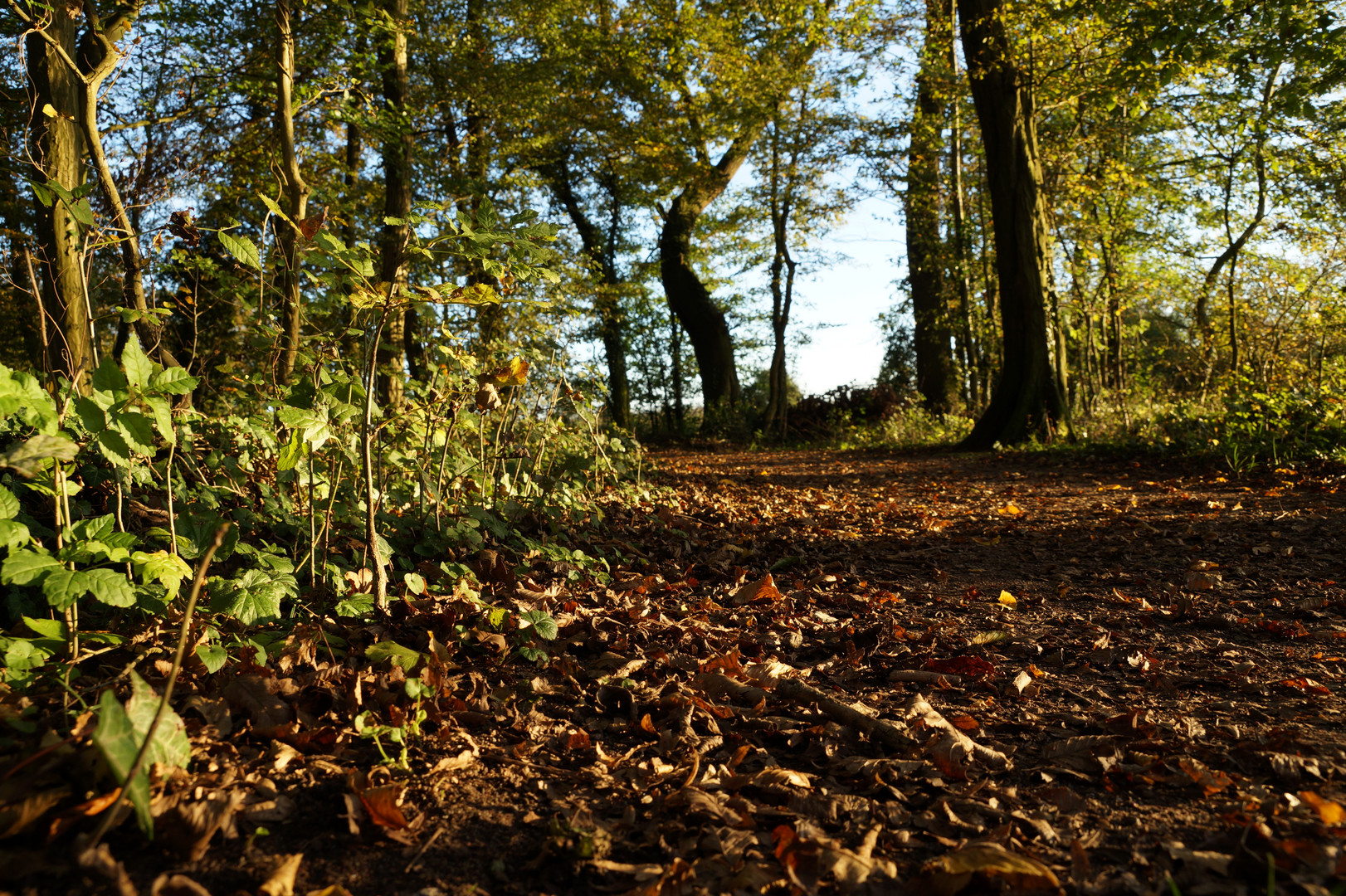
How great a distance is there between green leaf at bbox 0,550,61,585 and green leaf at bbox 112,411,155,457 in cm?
32

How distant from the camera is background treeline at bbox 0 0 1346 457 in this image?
537 cm

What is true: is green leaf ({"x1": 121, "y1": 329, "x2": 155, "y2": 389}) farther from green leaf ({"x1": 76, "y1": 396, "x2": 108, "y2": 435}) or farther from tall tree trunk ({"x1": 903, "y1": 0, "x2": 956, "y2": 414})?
tall tree trunk ({"x1": 903, "y1": 0, "x2": 956, "y2": 414})

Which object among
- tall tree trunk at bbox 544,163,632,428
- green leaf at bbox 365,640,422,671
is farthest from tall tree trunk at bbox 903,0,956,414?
green leaf at bbox 365,640,422,671

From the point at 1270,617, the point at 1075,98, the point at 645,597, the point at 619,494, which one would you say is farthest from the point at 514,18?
the point at 1270,617

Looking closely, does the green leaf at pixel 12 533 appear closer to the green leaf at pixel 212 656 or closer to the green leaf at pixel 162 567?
the green leaf at pixel 162 567

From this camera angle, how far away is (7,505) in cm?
179

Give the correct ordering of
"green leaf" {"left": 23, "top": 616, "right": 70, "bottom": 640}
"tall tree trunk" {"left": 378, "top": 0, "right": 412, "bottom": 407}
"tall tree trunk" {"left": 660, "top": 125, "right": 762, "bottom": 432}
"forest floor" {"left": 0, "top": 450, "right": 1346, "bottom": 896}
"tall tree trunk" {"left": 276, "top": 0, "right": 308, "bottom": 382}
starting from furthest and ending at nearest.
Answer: "tall tree trunk" {"left": 660, "top": 125, "right": 762, "bottom": 432} < "tall tree trunk" {"left": 378, "top": 0, "right": 412, "bottom": 407} < "tall tree trunk" {"left": 276, "top": 0, "right": 308, "bottom": 382} < "green leaf" {"left": 23, "top": 616, "right": 70, "bottom": 640} < "forest floor" {"left": 0, "top": 450, "right": 1346, "bottom": 896}

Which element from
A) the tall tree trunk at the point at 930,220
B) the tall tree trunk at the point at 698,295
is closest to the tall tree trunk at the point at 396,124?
the tall tree trunk at the point at 930,220

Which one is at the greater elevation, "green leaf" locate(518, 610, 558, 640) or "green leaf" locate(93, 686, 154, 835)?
"green leaf" locate(93, 686, 154, 835)

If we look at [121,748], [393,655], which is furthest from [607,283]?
[121,748]

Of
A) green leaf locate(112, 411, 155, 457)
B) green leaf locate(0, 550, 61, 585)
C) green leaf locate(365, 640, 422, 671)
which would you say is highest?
green leaf locate(112, 411, 155, 457)

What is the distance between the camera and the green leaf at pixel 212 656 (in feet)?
6.21

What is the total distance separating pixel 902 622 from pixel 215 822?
2583mm

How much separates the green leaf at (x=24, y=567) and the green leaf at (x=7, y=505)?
98 mm
